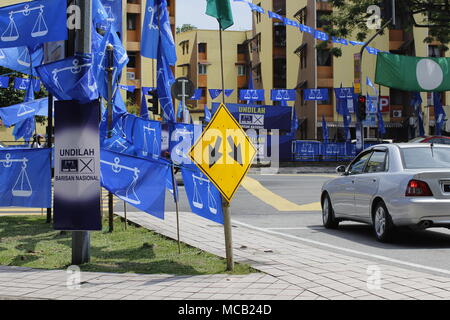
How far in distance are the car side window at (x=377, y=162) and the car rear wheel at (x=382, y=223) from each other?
627mm

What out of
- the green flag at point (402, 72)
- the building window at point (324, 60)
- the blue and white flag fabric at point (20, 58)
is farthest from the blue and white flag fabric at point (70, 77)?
the building window at point (324, 60)

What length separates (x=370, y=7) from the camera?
2852 cm

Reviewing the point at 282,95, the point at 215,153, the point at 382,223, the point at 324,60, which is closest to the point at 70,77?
the point at 215,153

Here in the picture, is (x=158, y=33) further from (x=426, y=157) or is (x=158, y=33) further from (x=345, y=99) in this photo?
(x=345, y=99)

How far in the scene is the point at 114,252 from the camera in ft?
31.9

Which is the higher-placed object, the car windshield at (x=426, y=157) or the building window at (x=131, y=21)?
the building window at (x=131, y=21)

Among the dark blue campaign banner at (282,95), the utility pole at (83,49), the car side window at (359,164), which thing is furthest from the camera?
the dark blue campaign banner at (282,95)

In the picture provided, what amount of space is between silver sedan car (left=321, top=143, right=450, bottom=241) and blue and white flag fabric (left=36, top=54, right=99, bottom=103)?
4831mm

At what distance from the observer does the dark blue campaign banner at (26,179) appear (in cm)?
1155

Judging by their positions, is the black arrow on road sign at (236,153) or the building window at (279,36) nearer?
the black arrow on road sign at (236,153)

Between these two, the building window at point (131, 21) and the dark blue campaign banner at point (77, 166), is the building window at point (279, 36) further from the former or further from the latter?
the dark blue campaign banner at point (77, 166)

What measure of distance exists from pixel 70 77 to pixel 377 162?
549 centimetres
